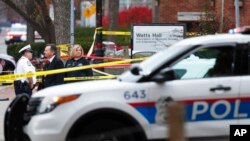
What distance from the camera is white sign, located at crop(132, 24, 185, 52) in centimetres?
1612

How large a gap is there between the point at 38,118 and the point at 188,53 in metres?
1.96

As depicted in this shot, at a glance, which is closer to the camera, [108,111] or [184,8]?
[108,111]

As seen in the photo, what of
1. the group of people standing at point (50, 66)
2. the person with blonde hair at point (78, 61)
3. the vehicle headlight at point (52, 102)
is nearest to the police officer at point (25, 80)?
the group of people standing at point (50, 66)

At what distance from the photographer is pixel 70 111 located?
751cm

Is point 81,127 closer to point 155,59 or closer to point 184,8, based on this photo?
point 155,59

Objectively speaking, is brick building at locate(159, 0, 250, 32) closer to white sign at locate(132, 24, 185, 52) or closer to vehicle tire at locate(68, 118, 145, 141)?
white sign at locate(132, 24, 185, 52)

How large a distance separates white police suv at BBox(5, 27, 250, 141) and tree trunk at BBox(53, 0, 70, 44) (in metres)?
11.5

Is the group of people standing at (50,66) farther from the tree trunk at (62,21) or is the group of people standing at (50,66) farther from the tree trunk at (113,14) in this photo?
the tree trunk at (113,14)

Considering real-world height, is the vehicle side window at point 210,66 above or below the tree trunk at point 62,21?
below

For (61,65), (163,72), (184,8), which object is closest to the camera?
(163,72)

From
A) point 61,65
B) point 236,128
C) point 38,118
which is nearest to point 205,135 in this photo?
point 236,128

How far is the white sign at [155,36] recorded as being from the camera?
52.9 feet

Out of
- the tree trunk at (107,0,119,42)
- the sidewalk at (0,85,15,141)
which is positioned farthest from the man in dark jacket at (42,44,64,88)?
the tree trunk at (107,0,119,42)

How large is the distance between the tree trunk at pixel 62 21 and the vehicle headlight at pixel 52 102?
11.6 m
